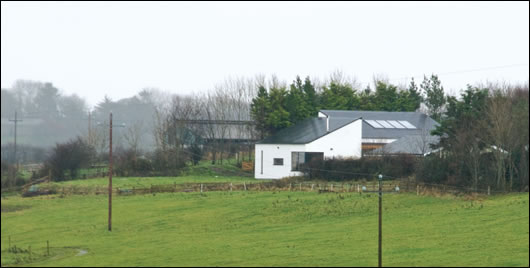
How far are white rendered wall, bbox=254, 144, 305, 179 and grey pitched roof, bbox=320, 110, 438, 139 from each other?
7.76 m

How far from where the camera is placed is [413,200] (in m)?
48.1

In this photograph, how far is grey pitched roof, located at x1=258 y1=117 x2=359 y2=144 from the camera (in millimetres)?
68500

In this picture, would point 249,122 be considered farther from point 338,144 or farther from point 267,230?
point 267,230

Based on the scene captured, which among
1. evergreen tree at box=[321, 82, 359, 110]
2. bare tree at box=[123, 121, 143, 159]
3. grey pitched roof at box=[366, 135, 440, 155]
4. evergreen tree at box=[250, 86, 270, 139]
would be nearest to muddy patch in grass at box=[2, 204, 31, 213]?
bare tree at box=[123, 121, 143, 159]

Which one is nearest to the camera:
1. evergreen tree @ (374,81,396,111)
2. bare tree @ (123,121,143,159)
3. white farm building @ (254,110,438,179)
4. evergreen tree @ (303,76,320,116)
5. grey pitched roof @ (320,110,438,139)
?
bare tree @ (123,121,143,159)

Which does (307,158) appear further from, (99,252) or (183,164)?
(99,252)

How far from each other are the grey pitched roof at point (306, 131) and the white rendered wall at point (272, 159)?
66cm

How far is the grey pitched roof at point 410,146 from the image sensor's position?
6129 cm

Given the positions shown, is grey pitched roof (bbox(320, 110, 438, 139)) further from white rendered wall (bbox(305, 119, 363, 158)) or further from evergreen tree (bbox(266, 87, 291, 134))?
evergreen tree (bbox(266, 87, 291, 134))

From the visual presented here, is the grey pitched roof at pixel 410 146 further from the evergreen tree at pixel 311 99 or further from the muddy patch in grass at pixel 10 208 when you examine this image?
the muddy patch in grass at pixel 10 208

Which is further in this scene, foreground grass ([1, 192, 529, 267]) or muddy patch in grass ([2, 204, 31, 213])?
foreground grass ([1, 192, 529, 267])

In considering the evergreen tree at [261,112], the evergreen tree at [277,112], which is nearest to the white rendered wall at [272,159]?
the evergreen tree at [277,112]

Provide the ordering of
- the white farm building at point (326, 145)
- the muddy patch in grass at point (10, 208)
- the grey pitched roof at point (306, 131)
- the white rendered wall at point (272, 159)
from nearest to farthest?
the muddy patch in grass at point (10, 208)
the white farm building at point (326, 145)
the white rendered wall at point (272, 159)
the grey pitched roof at point (306, 131)

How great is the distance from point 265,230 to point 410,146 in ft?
92.1
